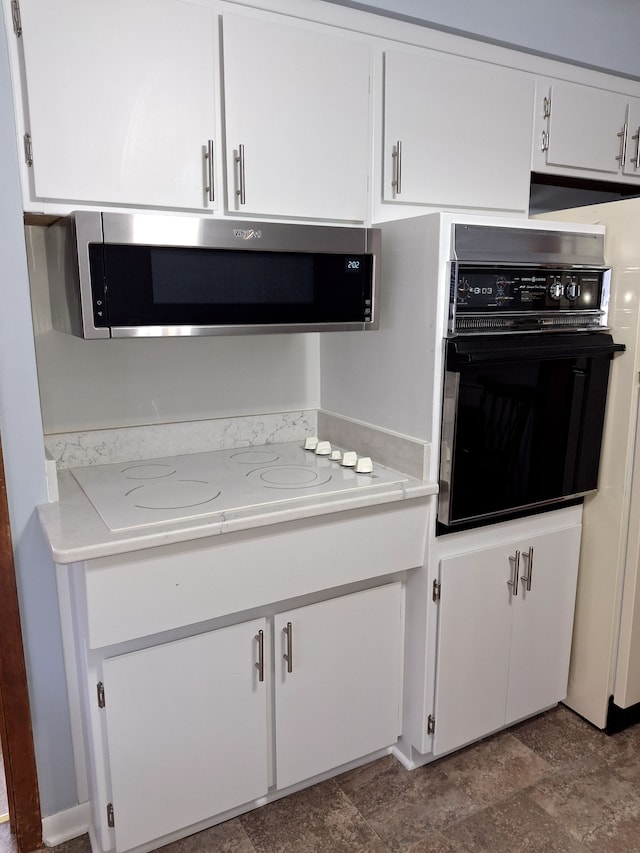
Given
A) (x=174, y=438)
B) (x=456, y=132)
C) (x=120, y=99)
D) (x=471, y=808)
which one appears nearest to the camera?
(x=120, y=99)

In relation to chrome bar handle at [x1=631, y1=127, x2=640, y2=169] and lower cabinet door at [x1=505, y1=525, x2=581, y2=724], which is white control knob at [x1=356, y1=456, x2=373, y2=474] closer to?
lower cabinet door at [x1=505, y1=525, x2=581, y2=724]

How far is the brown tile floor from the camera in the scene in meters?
1.74

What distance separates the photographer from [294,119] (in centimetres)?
173

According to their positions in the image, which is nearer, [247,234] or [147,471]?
[247,234]

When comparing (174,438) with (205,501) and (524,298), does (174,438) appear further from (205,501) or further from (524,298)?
(524,298)

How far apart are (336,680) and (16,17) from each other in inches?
71.2

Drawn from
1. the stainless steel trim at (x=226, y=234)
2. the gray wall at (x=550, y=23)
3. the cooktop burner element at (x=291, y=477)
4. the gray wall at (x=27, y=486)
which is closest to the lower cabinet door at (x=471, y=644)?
the cooktop burner element at (x=291, y=477)

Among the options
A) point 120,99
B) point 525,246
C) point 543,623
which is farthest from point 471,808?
point 120,99

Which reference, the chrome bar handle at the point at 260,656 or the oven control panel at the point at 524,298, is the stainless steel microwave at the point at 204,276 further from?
the chrome bar handle at the point at 260,656

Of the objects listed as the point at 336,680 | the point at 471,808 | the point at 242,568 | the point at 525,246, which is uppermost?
the point at 525,246

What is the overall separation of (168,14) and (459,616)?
5.85ft

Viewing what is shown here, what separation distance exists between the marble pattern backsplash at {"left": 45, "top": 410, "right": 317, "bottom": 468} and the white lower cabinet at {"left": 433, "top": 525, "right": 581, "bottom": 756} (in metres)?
0.75

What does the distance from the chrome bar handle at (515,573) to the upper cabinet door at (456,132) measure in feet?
3.65

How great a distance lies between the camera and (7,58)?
142cm
